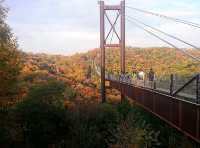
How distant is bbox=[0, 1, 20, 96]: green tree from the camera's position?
27891mm

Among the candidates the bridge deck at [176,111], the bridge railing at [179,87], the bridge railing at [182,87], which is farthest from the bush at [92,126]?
the bridge railing at [182,87]

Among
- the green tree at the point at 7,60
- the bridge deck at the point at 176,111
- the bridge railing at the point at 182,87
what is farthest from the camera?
the green tree at the point at 7,60

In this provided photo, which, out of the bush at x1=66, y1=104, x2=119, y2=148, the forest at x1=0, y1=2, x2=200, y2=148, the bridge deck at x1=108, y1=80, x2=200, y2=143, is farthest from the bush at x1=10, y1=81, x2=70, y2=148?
the bridge deck at x1=108, y1=80, x2=200, y2=143

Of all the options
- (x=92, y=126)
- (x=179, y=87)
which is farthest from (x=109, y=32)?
(x=179, y=87)

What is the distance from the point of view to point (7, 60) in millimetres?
28266

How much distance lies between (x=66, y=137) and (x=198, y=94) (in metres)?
27.8

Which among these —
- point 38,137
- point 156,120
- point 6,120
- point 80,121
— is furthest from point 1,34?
point 156,120

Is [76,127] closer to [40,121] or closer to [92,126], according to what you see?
[92,126]

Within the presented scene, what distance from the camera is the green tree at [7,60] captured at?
27.9 m

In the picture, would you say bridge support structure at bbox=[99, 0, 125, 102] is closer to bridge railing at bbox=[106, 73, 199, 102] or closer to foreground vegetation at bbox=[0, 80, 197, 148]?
foreground vegetation at bbox=[0, 80, 197, 148]

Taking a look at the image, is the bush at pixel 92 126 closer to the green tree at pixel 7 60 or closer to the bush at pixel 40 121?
the bush at pixel 40 121

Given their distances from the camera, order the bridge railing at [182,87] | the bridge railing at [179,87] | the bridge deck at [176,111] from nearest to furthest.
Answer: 1. the bridge deck at [176,111]
2. the bridge railing at [182,87]
3. the bridge railing at [179,87]

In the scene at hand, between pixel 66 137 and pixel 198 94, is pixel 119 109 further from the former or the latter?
pixel 198 94

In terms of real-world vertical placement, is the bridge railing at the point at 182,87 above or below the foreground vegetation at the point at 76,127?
above
